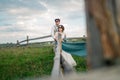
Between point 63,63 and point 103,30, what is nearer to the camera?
point 103,30

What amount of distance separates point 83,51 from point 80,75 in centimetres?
1137

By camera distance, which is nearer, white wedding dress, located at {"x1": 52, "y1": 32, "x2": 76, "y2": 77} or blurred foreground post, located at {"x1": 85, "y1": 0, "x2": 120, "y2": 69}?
blurred foreground post, located at {"x1": 85, "y1": 0, "x2": 120, "y2": 69}

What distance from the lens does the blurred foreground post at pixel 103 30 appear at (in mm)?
1379

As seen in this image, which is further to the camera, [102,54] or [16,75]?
[16,75]

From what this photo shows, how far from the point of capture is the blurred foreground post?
1.38 m

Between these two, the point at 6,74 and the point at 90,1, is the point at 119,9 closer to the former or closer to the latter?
the point at 90,1

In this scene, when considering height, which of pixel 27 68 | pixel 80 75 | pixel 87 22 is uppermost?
pixel 87 22

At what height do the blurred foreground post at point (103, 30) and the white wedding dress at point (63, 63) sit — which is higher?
the blurred foreground post at point (103, 30)

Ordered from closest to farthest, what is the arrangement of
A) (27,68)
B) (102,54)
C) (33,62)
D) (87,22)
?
(102,54), (87,22), (27,68), (33,62)

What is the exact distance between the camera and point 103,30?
142 cm

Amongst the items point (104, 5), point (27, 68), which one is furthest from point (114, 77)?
point (27, 68)

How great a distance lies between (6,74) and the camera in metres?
13.3

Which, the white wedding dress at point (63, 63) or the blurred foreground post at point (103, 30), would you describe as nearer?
the blurred foreground post at point (103, 30)

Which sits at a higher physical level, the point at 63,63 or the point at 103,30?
the point at 103,30
